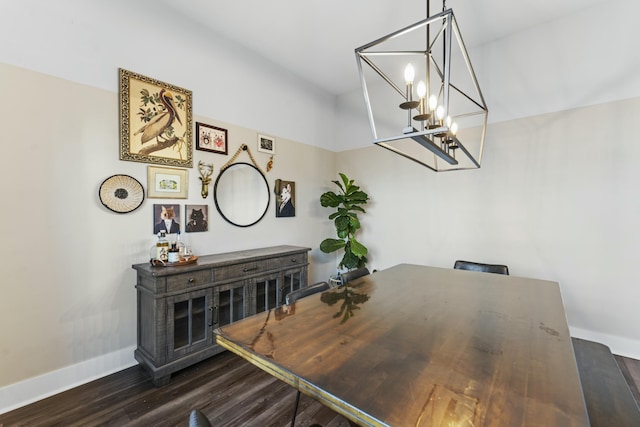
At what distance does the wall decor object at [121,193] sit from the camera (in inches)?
86.0

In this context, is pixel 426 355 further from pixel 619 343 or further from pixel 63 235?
pixel 619 343

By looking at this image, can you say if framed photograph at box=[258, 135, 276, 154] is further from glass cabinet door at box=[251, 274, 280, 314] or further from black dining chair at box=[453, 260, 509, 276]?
black dining chair at box=[453, 260, 509, 276]

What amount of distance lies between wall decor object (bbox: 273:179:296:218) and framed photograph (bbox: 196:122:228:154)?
0.88 metres

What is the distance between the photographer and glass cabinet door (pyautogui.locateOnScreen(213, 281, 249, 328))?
2.41m

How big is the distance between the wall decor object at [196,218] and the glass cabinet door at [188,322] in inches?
28.3

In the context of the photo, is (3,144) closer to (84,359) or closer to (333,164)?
(84,359)

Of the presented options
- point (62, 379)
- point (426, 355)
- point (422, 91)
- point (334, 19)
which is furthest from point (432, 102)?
point (62, 379)

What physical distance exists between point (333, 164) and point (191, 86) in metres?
2.47

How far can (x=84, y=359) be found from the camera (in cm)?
211

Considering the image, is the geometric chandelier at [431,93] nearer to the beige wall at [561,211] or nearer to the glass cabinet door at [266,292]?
the beige wall at [561,211]

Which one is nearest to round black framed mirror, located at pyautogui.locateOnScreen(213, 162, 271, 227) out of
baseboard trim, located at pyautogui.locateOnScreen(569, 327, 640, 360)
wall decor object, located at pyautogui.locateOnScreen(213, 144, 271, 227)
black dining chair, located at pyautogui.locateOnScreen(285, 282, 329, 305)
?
wall decor object, located at pyautogui.locateOnScreen(213, 144, 271, 227)

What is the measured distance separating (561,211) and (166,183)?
3.99 m

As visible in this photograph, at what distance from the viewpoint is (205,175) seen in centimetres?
278

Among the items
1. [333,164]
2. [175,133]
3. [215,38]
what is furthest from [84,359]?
[333,164]
